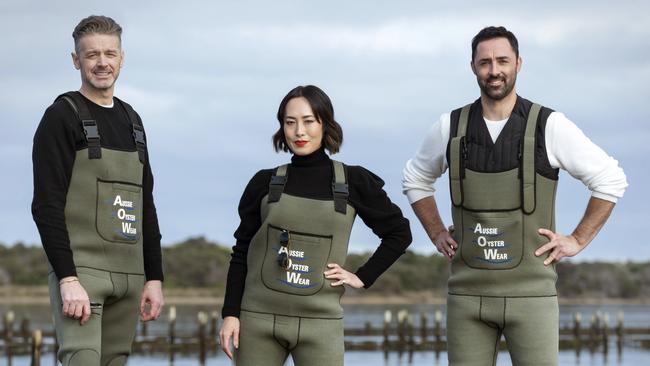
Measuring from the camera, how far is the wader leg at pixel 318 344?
5.43 metres

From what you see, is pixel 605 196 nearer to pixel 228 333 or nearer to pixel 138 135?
pixel 228 333

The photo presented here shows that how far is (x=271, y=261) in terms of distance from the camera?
5457mm

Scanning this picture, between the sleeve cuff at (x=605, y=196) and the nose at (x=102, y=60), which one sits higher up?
the nose at (x=102, y=60)

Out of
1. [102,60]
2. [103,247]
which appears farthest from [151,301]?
[102,60]

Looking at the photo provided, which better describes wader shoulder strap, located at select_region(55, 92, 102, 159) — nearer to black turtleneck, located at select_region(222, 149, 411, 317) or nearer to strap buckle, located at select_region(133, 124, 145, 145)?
strap buckle, located at select_region(133, 124, 145, 145)

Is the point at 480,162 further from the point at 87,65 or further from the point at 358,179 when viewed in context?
the point at 87,65

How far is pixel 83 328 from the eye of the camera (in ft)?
17.5

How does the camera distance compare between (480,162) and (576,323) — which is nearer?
(480,162)

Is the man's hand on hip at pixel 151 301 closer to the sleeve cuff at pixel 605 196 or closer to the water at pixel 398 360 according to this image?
the sleeve cuff at pixel 605 196

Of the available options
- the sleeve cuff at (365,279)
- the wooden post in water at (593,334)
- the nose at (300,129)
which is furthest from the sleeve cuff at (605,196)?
the wooden post in water at (593,334)

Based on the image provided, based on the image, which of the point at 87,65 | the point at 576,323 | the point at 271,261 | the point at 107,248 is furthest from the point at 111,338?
the point at 576,323

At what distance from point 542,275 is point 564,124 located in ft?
2.49

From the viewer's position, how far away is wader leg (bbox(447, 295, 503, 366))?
19.1 ft

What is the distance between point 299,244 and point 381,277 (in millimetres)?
87286
